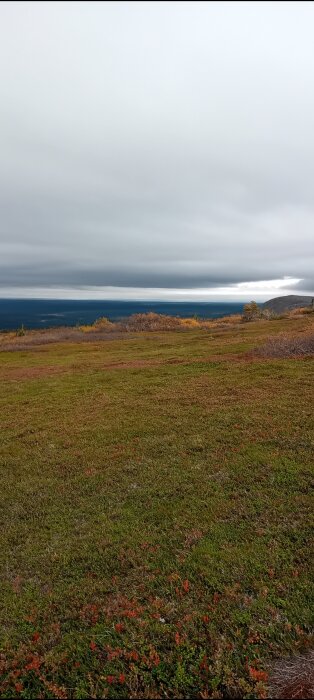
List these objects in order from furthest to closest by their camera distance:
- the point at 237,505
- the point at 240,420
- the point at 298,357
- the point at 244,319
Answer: the point at 244,319, the point at 298,357, the point at 240,420, the point at 237,505

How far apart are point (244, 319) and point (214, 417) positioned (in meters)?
74.9

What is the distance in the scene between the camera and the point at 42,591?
8.81m

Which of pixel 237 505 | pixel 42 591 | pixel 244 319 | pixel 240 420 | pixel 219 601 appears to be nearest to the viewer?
pixel 219 601

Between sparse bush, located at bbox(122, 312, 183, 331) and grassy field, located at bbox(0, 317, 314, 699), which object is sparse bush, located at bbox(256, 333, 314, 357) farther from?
sparse bush, located at bbox(122, 312, 183, 331)

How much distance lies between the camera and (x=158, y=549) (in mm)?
9828

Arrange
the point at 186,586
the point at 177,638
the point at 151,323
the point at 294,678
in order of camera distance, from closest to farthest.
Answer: the point at 294,678 → the point at 177,638 → the point at 186,586 → the point at 151,323

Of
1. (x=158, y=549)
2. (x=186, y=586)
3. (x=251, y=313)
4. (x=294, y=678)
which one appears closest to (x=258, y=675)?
(x=294, y=678)

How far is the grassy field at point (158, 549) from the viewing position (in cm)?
671

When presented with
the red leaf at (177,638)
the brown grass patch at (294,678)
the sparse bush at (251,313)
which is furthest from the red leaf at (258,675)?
the sparse bush at (251,313)

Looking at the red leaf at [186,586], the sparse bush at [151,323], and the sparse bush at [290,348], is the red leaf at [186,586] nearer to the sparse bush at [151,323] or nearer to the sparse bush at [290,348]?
the sparse bush at [290,348]

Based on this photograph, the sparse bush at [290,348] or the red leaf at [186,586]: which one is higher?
the sparse bush at [290,348]

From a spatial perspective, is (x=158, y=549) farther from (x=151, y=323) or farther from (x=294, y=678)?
(x=151, y=323)

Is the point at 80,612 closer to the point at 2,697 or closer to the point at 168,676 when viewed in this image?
the point at 2,697

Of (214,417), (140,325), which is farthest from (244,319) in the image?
(214,417)
